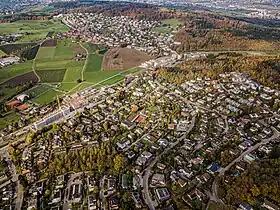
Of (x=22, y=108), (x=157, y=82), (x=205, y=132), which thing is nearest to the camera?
(x=205, y=132)

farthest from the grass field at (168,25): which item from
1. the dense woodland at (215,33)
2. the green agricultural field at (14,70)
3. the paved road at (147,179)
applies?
the paved road at (147,179)

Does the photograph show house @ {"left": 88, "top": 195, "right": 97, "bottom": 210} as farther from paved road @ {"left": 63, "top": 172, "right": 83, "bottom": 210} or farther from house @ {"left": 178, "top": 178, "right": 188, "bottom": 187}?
house @ {"left": 178, "top": 178, "right": 188, "bottom": 187}

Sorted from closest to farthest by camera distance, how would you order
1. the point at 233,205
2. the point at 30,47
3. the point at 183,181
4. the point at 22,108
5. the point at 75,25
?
the point at 233,205 → the point at 183,181 → the point at 22,108 → the point at 30,47 → the point at 75,25

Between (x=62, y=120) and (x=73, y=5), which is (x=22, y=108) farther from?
(x=73, y=5)

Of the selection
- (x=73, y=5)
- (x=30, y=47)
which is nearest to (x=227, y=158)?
(x=30, y=47)

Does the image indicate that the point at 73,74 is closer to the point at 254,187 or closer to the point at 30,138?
the point at 30,138

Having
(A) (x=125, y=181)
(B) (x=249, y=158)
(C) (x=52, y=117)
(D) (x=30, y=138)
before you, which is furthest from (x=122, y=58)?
(B) (x=249, y=158)

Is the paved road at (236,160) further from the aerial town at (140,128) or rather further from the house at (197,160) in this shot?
the house at (197,160)
